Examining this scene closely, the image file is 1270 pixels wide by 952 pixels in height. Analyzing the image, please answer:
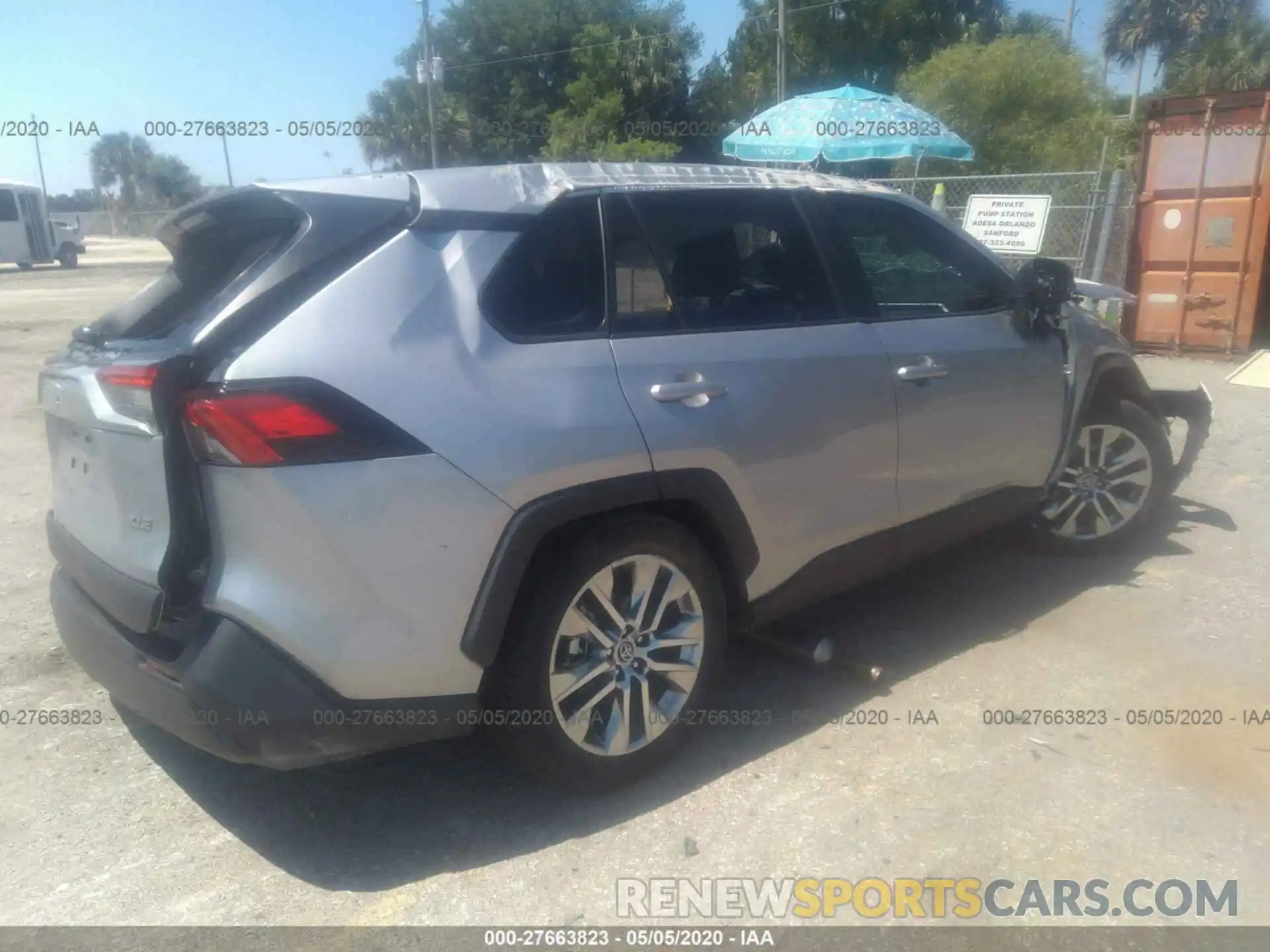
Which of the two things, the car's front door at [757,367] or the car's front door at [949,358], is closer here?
the car's front door at [757,367]

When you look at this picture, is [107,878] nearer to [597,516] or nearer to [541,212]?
[597,516]

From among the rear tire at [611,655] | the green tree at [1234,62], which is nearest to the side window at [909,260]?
the rear tire at [611,655]

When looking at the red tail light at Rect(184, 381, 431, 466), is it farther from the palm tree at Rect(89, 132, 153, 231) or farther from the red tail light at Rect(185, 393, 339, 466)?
the palm tree at Rect(89, 132, 153, 231)

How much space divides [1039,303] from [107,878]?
380cm

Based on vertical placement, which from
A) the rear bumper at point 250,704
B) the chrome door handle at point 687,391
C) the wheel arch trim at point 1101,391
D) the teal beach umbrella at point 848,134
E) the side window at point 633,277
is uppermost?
the teal beach umbrella at point 848,134

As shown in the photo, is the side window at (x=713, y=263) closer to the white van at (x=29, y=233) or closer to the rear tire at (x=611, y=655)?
the rear tire at (x=611, y=655)

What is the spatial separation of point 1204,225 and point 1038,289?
7236mm

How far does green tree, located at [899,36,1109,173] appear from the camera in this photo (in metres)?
22.0

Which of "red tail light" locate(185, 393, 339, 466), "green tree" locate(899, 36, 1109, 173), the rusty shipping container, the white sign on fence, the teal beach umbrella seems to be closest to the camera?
"red tail light" locate(185, 393, 339, 466)

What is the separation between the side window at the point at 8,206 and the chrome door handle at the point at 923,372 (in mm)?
34678

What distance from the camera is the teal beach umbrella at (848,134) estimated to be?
471 inches

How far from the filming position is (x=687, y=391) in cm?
302

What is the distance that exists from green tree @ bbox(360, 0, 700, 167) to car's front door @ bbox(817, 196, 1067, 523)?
112ft

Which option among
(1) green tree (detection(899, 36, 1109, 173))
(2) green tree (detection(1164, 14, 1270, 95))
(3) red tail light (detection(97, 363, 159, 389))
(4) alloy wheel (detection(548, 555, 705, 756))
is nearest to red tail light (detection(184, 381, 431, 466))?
(3) red tail light (detection(97, 363, 159, 389))
